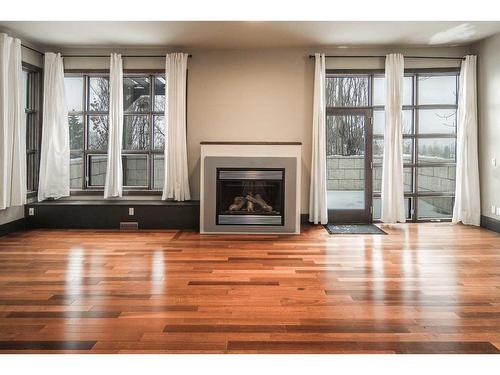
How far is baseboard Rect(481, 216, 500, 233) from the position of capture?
19.4ft

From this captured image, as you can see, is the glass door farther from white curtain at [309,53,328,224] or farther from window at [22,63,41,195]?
window at [22,63,41,195]

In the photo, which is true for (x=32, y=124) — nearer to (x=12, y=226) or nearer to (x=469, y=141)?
(x=12, y=226)

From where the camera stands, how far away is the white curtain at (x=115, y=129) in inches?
248

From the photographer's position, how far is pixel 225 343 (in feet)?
7.75

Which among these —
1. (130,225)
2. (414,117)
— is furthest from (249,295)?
(414,117)

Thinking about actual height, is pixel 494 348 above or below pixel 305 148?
below

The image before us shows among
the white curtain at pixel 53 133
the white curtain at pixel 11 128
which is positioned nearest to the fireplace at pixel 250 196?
the white curtain at pixel 53 133

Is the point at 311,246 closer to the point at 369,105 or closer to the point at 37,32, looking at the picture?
the point at 369,105

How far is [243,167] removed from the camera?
19.4ft

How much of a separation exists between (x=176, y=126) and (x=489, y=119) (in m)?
4.37

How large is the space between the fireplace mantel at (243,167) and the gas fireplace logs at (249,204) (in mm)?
240
